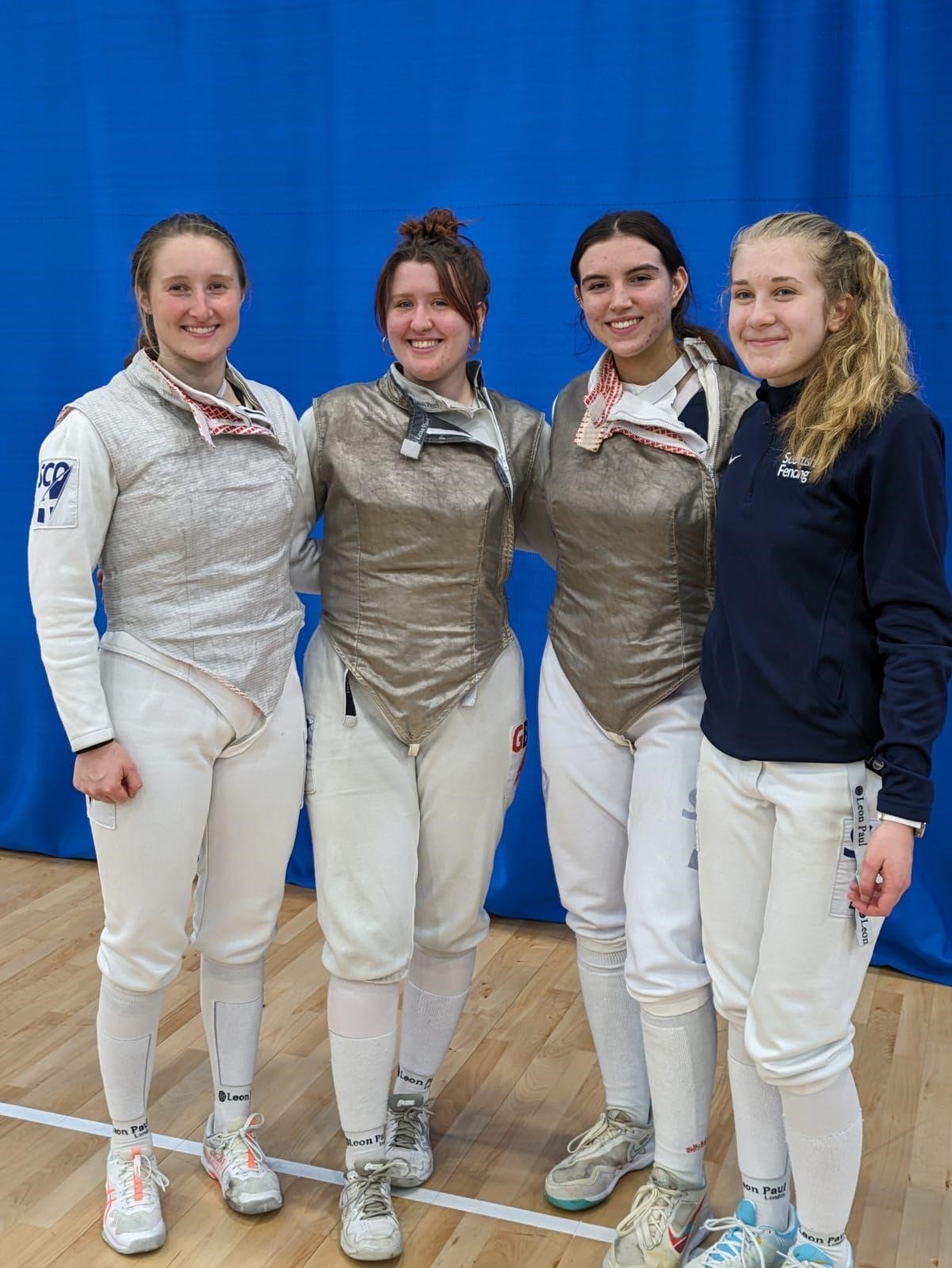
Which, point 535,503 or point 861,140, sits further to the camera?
point 861,140

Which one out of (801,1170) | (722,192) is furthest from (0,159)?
(801,1170)

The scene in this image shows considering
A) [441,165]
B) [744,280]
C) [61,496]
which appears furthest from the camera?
[441,165]

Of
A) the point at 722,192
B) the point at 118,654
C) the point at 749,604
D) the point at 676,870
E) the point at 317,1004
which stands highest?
the point at 722,192

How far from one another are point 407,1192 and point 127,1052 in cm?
52

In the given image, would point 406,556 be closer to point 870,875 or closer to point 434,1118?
point 870,875

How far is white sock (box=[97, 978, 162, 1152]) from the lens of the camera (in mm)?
2012

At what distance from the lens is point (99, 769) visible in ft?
6.04

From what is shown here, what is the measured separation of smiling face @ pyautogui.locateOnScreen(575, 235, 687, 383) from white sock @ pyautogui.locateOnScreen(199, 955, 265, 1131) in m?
1.11

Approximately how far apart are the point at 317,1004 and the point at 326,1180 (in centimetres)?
64

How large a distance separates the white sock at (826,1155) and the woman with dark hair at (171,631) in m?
0.83

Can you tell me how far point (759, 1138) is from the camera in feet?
6.14

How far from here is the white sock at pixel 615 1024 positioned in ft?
6.98

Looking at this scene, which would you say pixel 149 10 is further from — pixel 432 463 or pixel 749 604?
pixel 749 604

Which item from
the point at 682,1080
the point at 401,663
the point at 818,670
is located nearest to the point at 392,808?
the point at 401,663
